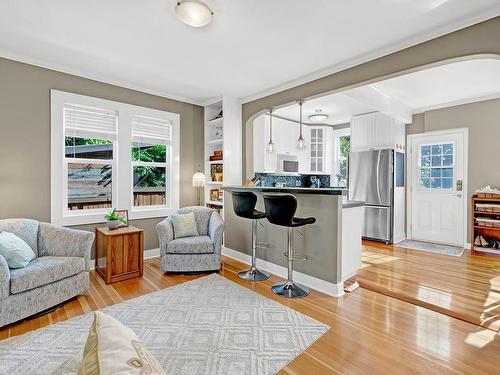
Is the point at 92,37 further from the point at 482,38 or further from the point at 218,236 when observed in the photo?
the point at 482,38

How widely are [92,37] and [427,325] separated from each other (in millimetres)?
4099

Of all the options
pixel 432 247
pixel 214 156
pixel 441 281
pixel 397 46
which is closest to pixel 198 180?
pixel 214 156

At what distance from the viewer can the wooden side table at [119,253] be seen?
3.22 m

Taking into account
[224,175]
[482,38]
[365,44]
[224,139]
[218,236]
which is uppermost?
[365,44]

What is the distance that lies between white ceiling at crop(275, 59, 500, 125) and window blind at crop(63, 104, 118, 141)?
8.67ft

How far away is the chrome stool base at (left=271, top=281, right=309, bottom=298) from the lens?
9.58 ft

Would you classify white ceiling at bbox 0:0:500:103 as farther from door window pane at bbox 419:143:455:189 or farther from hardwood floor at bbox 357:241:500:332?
door window pane at bbox 419:143:455:189

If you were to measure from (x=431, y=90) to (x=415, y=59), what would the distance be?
7.07ft

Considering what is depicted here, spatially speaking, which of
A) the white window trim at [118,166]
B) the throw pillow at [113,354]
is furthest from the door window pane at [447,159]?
the throw pillow at [113,354]

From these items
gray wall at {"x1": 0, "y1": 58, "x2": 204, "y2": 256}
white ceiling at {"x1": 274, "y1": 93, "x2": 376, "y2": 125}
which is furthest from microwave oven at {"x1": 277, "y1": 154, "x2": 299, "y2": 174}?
gray wall at {"x1": 0, "y1": 58, "x2": 204, "y2": 256}

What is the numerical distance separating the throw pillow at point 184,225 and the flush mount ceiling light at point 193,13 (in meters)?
2.41

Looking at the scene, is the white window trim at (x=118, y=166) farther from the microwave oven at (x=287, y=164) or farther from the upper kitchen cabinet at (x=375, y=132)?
the upper kitchen cabinet at (x=375, y=132)

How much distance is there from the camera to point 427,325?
2352 mm

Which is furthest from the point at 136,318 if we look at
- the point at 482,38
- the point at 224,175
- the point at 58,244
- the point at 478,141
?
the point at 478,141
